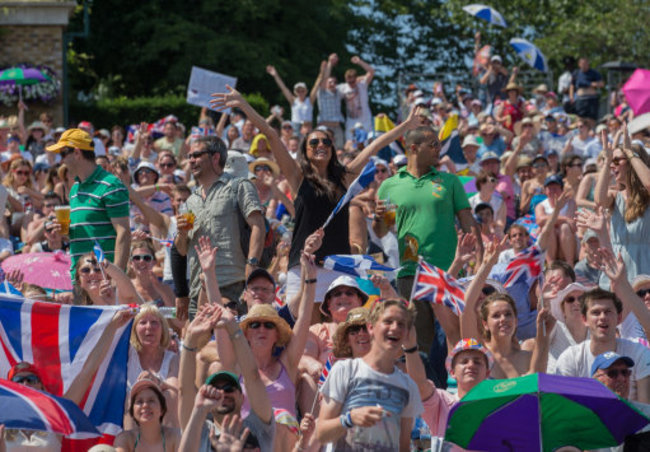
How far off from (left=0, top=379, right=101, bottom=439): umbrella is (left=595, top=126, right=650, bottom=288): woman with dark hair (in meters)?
4.47

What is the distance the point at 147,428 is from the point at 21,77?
64.8 ft

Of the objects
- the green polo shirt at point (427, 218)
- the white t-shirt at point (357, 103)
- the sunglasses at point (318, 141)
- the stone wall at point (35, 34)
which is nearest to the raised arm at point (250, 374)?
the sunglasses at point (318, 141)

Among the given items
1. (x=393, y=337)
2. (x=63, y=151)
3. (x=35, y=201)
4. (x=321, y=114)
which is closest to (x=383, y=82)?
(x=321, y=114)

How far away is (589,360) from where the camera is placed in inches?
313

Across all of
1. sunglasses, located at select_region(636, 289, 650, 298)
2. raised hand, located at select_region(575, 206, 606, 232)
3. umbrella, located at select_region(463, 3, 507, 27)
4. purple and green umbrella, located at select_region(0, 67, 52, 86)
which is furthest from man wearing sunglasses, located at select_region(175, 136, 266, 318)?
umbrella, located at select_region(463, 3, 507, 27)

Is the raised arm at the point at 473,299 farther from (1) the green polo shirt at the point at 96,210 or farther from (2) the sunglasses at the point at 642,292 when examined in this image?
(1) the green polo shirt at the point at 96,210

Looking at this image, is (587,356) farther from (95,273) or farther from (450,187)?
(95,273)

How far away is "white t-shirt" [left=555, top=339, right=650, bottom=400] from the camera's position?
7.77m

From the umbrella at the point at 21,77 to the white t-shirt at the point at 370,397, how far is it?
65.1 feet

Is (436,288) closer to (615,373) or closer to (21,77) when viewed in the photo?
(615,373)

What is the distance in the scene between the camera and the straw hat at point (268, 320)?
7.54 metres

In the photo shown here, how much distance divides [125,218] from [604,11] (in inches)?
1183

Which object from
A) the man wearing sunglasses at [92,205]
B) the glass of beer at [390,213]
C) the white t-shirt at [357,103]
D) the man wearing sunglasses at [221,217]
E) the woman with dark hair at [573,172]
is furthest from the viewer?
the white t-shirt at [357,103]

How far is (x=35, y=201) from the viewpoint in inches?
559
